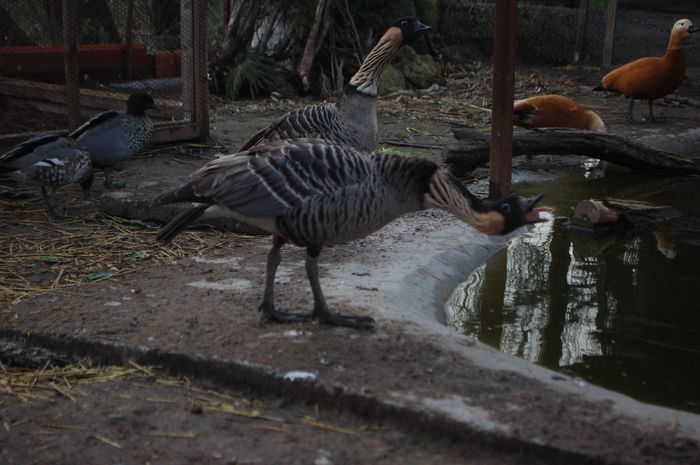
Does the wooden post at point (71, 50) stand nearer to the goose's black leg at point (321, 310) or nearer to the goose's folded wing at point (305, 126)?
the goose's folded wing at point (305, 126)

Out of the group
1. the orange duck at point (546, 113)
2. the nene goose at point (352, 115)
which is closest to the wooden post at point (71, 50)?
the nene goose at point (352, 115)

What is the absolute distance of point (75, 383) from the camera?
11.2ft

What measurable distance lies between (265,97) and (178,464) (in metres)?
10.8

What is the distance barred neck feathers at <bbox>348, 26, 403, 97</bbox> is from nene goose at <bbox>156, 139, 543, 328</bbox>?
220cm

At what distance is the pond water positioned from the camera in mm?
3926

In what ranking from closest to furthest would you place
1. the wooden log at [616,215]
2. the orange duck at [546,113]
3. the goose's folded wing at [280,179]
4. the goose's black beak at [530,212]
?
the goose's black beak at [530,212], the goose's folded wing at [280,179], the wooden log at [616,215], the orange duck at [546,113]

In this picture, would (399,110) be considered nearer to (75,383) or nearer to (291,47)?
(291,47)

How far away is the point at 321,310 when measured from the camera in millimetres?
3848

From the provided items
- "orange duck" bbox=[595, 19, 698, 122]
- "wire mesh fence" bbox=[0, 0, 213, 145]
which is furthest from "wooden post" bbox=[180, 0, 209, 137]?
"orange duck" bbox=[595, 19, 698, 122]

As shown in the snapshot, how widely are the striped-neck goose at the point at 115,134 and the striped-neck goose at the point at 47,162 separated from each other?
1.28 feet

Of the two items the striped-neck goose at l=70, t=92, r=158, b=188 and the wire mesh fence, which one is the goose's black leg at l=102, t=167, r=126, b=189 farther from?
the wire mesh fence

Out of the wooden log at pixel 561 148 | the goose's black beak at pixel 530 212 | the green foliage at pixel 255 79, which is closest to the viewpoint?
the goose's black beak at pixel 530 212

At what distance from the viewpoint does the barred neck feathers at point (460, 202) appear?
369cm

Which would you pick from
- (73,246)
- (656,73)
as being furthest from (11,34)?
(656,73)
